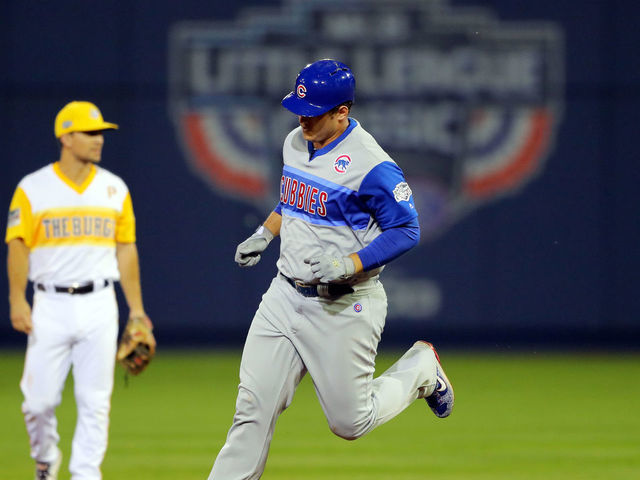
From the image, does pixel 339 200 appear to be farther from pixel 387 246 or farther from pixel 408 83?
pixel 408 83

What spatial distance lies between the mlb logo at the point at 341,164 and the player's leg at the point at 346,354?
23.9 inches

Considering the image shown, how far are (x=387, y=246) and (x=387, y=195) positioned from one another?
24 centimetres

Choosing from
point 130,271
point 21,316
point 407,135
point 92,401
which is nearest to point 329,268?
point 92,401

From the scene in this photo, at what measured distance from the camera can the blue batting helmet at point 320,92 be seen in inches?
197

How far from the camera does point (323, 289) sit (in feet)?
16.5

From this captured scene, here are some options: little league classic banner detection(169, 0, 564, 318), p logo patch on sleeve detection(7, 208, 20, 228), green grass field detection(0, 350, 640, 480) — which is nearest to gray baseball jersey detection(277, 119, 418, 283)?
p logo patch on sleeve detection(7, 208, 20, 228)

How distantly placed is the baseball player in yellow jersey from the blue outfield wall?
305 inches

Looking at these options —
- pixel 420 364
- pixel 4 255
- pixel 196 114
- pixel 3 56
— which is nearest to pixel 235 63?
pixel 196 114

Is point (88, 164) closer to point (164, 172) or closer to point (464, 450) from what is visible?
point (464, 450)

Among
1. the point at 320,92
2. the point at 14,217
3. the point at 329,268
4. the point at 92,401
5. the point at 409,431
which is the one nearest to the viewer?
the point at 329,268

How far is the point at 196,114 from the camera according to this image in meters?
14.3

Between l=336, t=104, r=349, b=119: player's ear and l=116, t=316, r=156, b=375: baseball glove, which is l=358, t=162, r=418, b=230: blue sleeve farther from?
l=116, t=316, r=156, b=375: baseball glove

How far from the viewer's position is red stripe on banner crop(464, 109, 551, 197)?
1421 cm

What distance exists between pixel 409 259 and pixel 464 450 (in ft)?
21.8
